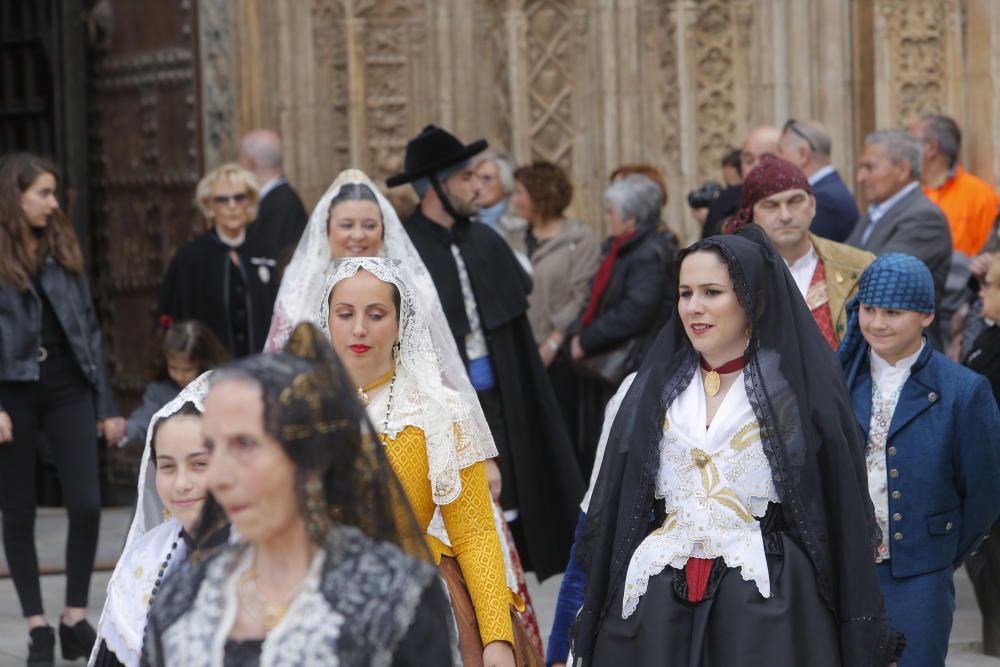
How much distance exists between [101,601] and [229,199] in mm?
2046

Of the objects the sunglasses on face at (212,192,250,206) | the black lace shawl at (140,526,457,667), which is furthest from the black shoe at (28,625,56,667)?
the black lace shawl at (140,526,457,667)

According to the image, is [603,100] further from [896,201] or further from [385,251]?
[385,251]

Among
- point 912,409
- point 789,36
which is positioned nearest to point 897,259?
point 912,409

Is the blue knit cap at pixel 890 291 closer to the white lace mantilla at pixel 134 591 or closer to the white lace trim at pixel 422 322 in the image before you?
the white lace trim at pixel 422 322

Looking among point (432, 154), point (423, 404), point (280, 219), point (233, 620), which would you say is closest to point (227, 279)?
point (280, 219)

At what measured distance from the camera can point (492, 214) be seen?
10234mm

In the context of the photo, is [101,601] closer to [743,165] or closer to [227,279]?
[227,279]

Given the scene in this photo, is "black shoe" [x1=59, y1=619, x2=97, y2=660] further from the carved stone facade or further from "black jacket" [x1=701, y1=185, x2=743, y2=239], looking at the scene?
the carved stone facade

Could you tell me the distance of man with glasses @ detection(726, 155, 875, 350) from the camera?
265 inches

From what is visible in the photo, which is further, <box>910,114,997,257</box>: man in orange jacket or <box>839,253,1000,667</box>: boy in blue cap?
<box>910,114,997,257</box>: man in orange jacket

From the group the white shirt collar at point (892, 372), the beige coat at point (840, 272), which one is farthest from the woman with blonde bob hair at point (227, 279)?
the white shirt collar at point (892, 372)

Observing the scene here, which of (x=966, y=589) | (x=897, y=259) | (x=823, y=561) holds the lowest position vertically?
(x=966, y=589)

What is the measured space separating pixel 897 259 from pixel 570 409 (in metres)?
4.73

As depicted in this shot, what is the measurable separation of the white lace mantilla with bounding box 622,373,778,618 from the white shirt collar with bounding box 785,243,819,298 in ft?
6.95
